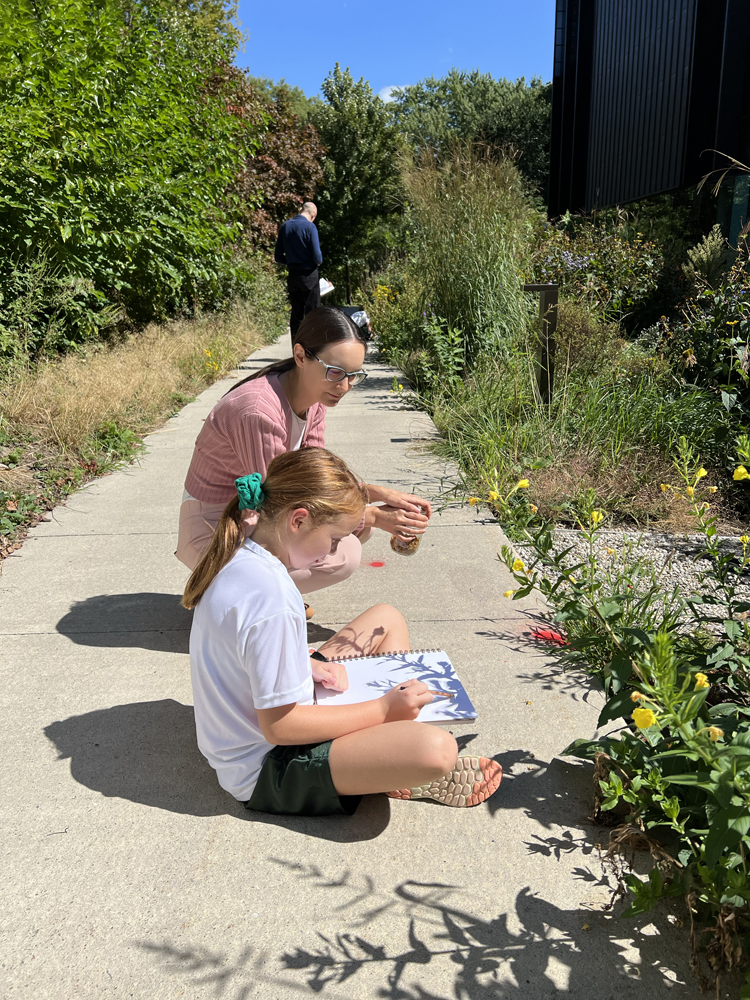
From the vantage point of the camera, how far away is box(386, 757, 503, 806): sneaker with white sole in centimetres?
203

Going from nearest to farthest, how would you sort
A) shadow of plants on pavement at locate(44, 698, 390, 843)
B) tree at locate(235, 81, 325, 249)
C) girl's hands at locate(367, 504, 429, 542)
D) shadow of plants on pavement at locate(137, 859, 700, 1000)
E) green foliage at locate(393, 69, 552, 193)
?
shadow of plants on pavement at locate(137, 859, 700, 1000) < shadow of plants on pavement at locate(44, 698, 390, 843) < girl's hands at locate(367, 504, 429, 542) < tree at locate(235, 81, 325, 249) < green foliage at locate(393, 69, 552, 193)

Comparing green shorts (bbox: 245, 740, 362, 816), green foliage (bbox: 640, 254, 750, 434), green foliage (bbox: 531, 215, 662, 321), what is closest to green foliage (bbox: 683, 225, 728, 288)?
green foliage (bbox: 640, 254, 750, 434)

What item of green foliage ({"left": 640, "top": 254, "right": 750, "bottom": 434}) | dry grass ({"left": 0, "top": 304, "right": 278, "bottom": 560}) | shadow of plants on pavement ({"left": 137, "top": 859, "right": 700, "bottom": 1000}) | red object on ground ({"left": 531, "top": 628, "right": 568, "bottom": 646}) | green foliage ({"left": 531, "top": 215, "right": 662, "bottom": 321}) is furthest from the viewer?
green foliage ({"left": 531, "top": 215, "right": 662, "bottom": 321})

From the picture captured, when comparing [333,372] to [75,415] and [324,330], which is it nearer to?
[324,330]

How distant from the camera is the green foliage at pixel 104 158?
6664 millimetres

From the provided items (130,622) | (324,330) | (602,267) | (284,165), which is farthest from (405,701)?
(284,165)

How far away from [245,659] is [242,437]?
1139 millimetres

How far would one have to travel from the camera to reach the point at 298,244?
7.98 m

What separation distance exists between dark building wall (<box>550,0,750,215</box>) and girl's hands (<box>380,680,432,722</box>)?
727 centimetres

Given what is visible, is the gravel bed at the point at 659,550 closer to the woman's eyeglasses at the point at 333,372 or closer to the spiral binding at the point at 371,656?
the spiral binding at the point at 371,656

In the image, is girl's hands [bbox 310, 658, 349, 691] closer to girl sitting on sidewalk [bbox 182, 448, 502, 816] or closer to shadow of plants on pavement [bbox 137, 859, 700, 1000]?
girl sitting on sidewalk [bbox 182, 448, 502, 816]

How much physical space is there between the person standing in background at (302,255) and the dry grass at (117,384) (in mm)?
1435

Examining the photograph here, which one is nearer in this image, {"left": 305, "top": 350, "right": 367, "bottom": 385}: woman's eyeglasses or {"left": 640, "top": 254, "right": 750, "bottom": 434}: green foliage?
{"left": 305, "top": 350, "right": 367, "bottom": 385}: woman's eyeglasses

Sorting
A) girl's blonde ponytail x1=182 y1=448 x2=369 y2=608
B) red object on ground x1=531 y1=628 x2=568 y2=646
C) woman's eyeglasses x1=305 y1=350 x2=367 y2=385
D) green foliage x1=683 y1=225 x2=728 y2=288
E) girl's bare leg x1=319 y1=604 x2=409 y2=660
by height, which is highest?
green foliage x1=683 y1=225 x2=728 y2=288
